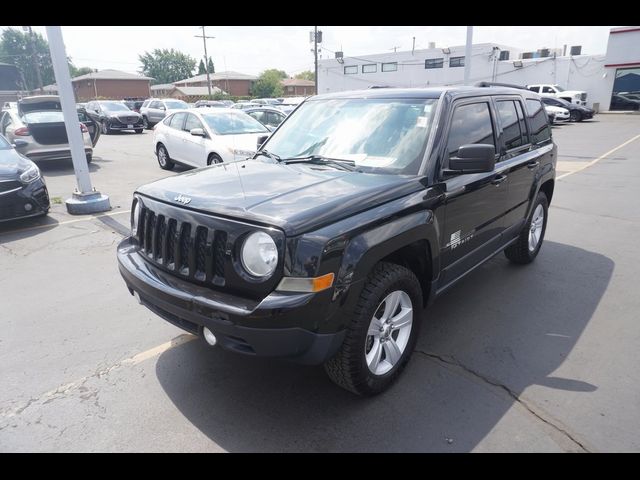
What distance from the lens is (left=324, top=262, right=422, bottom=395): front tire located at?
8.55ft

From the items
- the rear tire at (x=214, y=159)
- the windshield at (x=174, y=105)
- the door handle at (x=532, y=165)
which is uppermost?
Answer: the door handle at (x=532, y=165)

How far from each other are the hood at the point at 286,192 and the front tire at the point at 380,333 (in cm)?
48

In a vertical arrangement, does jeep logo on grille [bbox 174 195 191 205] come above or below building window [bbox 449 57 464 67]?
below

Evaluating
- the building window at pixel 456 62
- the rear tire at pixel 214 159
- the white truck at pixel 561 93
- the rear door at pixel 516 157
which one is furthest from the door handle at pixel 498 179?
the building window at pixel 456 62

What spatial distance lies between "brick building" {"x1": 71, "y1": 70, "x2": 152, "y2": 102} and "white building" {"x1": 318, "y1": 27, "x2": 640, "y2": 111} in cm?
3185

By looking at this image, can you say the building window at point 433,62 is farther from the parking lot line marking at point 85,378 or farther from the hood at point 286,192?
the parking lot line marking at point 85,378

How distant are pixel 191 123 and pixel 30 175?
4.61m

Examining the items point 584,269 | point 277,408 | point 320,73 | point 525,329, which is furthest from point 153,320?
point 320,73

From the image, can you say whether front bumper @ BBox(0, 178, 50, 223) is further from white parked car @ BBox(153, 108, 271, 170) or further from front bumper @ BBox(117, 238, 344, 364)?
front bumper @ BBox(117, 238, 344, 364)

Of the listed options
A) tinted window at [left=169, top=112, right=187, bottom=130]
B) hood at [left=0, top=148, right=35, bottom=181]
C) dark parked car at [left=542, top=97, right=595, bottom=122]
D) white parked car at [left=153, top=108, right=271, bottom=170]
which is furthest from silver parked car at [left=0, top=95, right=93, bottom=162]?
dark parked car at [left=542, top=97, right=595, bottom=122]

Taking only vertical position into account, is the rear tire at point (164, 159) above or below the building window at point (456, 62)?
below

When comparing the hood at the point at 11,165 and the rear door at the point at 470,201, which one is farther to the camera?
the hood at the point at 11,165

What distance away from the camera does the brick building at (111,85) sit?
214 ft
